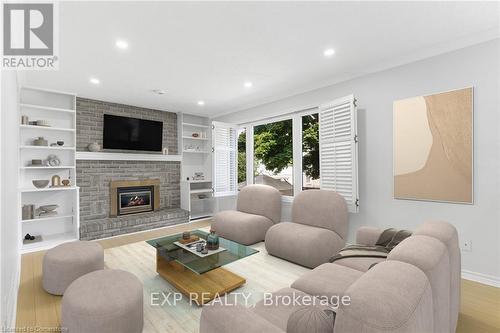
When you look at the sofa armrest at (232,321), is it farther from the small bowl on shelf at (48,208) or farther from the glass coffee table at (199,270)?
the small bowl on shelf at (48,208)

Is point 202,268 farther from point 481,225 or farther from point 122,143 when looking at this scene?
point 122,143

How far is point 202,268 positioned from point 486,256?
295 cm

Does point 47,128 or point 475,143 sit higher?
point 47,128

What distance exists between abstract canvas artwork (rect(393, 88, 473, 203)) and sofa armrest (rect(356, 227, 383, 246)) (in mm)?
906

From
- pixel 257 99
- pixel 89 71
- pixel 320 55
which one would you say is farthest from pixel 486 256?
pixel 89 71

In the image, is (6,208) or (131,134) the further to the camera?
(131,134)

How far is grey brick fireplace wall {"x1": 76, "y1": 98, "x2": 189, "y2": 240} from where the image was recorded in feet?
14.8

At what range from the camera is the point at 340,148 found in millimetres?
3512

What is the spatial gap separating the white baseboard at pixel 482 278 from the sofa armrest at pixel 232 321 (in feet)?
9.29

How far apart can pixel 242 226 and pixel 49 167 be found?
131 inches

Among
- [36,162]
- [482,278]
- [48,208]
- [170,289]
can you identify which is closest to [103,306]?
[170,289]

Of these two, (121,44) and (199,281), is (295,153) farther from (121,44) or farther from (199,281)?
(121,44)

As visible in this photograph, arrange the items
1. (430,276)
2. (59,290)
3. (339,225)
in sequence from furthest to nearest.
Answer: (339,225), (59,290), (430,276)

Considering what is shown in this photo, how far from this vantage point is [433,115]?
9.27ft
